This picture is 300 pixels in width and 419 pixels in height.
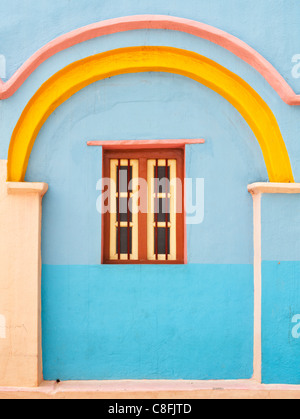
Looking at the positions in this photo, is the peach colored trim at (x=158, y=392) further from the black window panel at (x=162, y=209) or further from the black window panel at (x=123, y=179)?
the black window panel at (x=123, y=179)

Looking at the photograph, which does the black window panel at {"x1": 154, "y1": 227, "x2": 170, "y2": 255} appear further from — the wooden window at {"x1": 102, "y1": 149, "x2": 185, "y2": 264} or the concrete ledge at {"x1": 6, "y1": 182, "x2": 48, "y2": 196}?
the concrete ledge at {"x1": 6, "y1": 182, "x2": 48, "y2": 196}

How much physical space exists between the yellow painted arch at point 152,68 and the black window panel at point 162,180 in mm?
1126

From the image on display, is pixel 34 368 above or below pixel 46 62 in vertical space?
below

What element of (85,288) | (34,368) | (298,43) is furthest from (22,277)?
(298,43)

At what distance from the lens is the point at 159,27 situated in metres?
4.12

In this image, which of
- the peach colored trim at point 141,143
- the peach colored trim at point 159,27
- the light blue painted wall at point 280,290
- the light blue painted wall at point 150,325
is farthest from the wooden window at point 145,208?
the peach colored trim at point 159,27

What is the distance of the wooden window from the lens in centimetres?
436

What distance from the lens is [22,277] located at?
4047mm

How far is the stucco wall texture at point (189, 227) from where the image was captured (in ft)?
13.5

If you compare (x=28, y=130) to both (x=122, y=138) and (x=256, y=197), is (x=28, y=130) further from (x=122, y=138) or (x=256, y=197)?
(x=256, y=197)

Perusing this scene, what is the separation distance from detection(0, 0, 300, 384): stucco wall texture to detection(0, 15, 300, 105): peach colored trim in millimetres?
76

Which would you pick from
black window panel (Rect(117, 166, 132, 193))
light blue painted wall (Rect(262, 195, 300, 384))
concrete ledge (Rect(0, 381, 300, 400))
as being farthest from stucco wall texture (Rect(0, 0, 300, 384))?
black window panel (Rect(117, 166, 132, 193))
